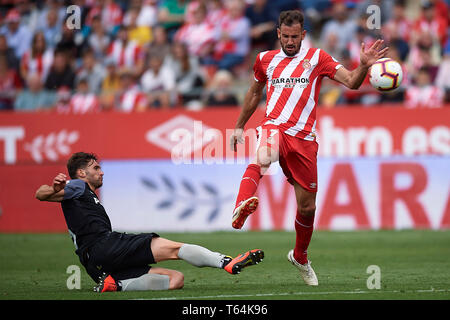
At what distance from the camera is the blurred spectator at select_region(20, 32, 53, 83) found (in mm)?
19250

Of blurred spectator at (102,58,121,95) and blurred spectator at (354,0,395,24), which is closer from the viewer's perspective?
blurred spectator at (354,0,395,24)

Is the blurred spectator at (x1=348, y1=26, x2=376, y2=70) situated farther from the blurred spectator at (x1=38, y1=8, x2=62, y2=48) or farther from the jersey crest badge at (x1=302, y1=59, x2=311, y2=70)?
the jersey crest badge at (x1=302, y1=59, x2=311, y2=70)

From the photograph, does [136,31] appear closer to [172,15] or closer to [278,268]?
[172,15]

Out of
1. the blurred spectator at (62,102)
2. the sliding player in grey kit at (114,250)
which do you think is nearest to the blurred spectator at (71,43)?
the blurred spectator at (62,102)

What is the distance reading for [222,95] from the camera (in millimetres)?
17016

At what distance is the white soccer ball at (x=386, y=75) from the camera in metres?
8.61

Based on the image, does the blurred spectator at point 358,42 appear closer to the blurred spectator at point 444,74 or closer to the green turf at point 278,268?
the blurred spectator at point 444,74

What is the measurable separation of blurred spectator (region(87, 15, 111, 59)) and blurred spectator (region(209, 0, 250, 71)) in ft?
9.05

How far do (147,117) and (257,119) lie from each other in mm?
2228

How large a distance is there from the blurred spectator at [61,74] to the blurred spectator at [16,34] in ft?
6.49

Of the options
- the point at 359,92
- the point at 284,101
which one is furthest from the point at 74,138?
the point at 284,101

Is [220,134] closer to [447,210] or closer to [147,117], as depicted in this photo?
[147,117]

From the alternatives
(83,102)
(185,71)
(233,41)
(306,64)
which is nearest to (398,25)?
(233,41)

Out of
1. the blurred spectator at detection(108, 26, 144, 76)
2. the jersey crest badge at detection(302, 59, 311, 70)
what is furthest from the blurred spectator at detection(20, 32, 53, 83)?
the jersey crest badge at detection(302, 59, 311, 70)
